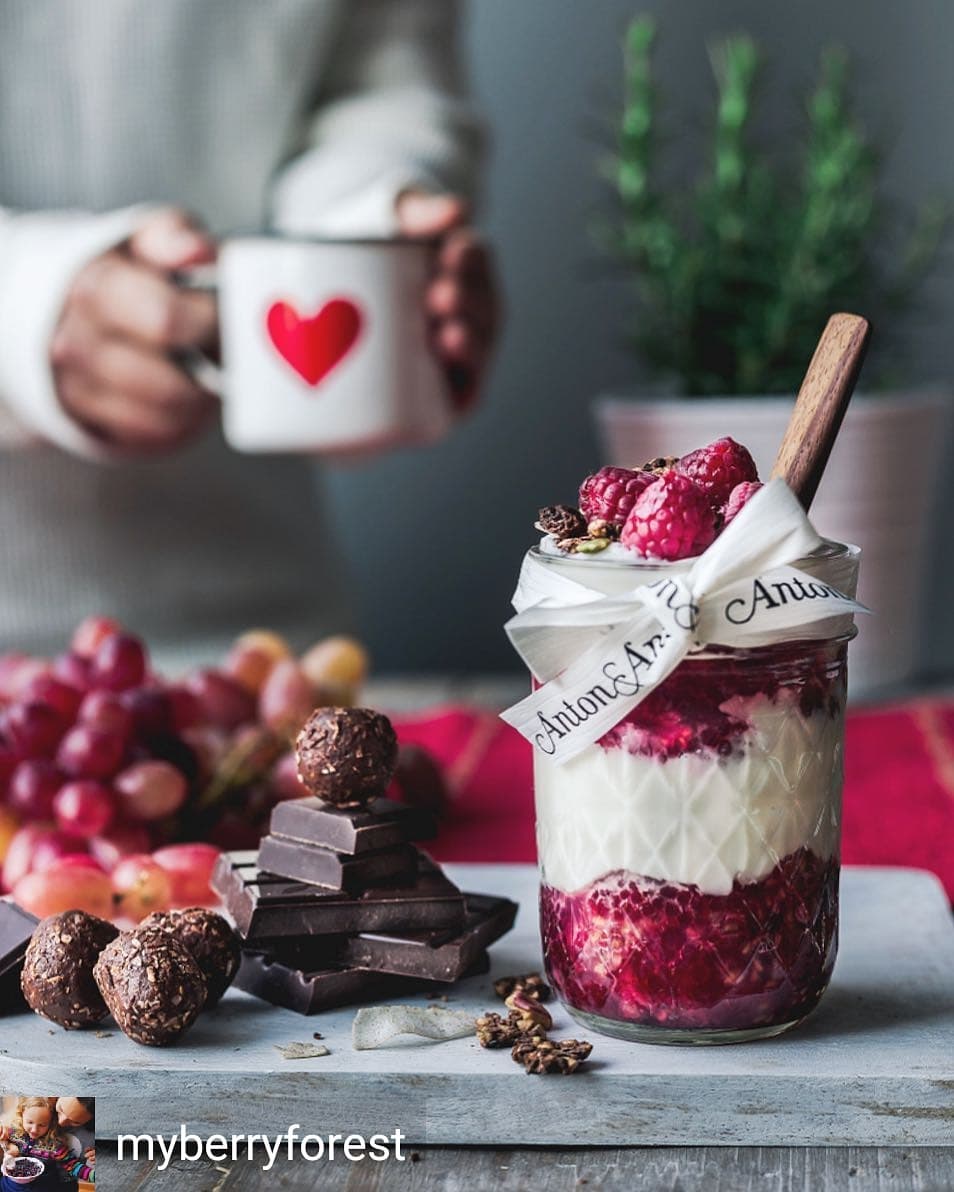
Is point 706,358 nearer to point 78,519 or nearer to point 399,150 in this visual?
point 399,150

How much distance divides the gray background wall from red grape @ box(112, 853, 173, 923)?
1.46 metres

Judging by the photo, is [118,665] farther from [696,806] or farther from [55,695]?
[696,806]

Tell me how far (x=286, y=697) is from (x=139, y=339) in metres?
0.44

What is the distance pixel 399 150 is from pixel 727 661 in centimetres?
125

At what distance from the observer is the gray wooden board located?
30.0 inches

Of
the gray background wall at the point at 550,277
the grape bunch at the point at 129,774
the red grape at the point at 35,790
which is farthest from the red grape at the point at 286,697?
the gray background wall at the point at 550,277

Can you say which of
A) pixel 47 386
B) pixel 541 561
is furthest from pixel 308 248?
pixel 541 561

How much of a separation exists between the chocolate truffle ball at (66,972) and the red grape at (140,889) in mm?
169

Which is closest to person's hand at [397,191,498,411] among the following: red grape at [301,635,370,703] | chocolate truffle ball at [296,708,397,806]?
red grape at [301,635,370,703]

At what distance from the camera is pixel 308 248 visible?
1285 millimetres

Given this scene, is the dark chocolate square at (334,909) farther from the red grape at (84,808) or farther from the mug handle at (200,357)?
the mug handle at (200,357)

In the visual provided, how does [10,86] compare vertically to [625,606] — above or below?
above

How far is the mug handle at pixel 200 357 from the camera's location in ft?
4.74

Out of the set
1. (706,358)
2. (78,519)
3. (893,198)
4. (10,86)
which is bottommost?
(78,519)
